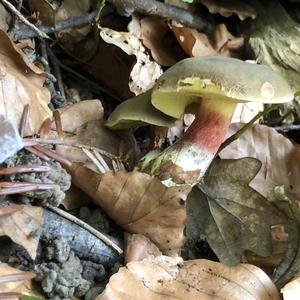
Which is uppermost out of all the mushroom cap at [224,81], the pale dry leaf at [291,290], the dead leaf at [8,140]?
the mushroom cap at [224,81]

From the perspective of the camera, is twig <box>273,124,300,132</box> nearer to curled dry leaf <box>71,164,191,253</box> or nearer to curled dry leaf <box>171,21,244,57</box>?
curled dry leaf <box>171,21,244,57</box>

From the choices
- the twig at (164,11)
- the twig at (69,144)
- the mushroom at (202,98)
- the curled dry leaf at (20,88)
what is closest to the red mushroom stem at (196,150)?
the mushroom at (202,98)

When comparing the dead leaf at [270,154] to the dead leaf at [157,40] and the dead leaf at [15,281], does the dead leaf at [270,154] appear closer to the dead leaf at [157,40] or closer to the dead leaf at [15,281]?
the dead leaf at [157,40]

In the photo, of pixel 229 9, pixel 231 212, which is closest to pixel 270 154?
pixel 231 212

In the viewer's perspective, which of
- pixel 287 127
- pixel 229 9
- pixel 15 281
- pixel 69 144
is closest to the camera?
pixel 15 281

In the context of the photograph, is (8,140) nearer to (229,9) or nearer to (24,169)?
(24,169)

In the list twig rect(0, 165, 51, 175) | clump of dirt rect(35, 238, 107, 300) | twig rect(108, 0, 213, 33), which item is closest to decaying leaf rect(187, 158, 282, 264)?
clump of dirt rect(35, 238, 107, 300)
